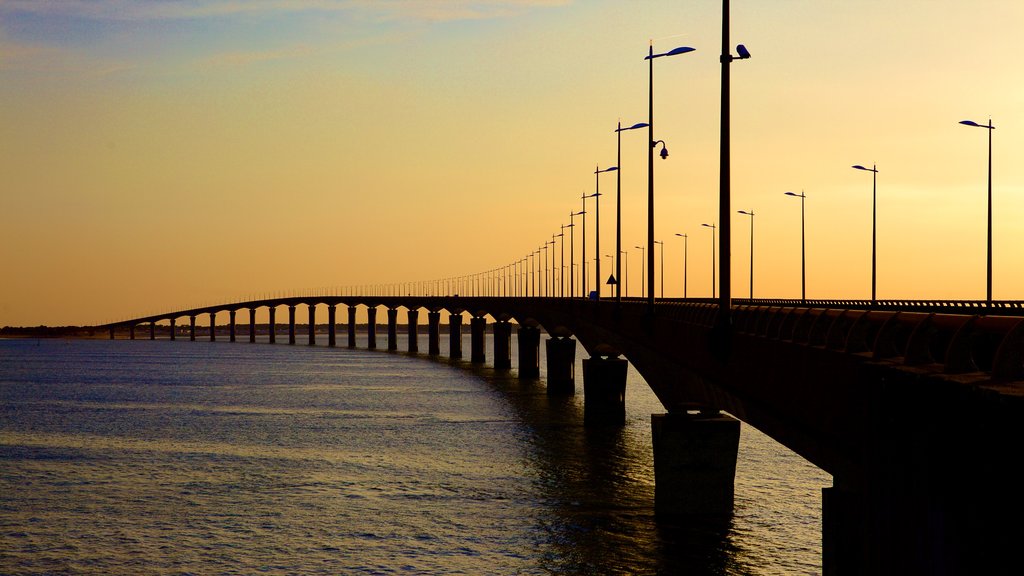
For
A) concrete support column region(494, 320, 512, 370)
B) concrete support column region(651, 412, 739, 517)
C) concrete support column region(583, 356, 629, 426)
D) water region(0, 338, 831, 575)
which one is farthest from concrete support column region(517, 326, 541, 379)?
concrete support column region(651, 412, 739, 517)

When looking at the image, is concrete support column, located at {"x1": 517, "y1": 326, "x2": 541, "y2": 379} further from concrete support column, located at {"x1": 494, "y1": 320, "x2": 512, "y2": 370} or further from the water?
the water

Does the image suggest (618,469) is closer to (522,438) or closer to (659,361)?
(659,361)

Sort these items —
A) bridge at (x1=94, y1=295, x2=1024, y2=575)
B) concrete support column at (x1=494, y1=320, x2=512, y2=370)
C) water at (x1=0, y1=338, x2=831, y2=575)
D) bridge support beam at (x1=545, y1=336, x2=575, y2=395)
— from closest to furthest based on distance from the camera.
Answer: bridge at (x1=94, y1=295, x2=1024, y2=575) < water at (x1=0, y1=338, x2=831, y2=575) < bridge support beam at (x1=545, y1=336, x2=575, y2=395) < concrete support column at (x1=494, y1=320, x2=512, y2=370)

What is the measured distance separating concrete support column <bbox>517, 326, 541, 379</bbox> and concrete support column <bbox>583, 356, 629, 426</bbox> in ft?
200

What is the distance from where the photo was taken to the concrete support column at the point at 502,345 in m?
173

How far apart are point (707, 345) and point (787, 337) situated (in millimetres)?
4720

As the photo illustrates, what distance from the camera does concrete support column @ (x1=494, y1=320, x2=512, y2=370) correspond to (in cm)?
17305

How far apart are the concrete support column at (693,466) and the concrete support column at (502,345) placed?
422 feet

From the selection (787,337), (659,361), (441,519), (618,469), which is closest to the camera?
(787,337)

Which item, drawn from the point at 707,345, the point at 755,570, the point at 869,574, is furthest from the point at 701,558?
the point at 869,574

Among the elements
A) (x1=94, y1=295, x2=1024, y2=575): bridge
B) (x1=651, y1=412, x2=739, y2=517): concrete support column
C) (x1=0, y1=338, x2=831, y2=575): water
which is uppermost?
(x1=94, y1=295, x2=1024, y2=575): bridge

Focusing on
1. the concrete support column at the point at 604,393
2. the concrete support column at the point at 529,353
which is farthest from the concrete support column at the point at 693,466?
the concrete support column at the point at 529,353

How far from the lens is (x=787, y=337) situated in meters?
30.1

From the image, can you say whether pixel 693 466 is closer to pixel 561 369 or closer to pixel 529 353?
pixel 561 369
